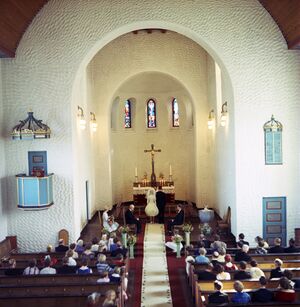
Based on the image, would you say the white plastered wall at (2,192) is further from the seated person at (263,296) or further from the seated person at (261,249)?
the seated person at (263,296)

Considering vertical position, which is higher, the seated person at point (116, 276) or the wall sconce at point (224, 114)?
the wall sconce at point (224, 114)

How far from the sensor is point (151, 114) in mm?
25562

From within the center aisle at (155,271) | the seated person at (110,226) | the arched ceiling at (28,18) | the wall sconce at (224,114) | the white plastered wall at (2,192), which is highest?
the arched ceiling at (28,18)

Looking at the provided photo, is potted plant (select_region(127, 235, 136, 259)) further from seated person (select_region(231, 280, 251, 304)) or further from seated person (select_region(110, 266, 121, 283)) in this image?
seated person (select_region(231, 280, 251, 304))

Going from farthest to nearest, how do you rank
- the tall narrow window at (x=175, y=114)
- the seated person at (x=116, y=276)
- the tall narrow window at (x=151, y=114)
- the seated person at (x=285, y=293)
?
the tall narrow window at (x=151, y=114)
the tall narrow window at (x=175, y=114)
the seated person at (x=116, y=276)
the seated person at (x=285, y=293)

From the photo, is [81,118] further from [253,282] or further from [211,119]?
[253,282]

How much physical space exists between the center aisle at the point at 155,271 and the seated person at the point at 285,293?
11.4 ft

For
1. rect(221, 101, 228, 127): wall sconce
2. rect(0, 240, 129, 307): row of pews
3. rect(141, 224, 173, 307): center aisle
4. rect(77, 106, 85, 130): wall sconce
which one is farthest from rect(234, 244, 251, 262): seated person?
rect(77, 106, 85, 130): wall sconce

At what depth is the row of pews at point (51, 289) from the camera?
28.6 ft

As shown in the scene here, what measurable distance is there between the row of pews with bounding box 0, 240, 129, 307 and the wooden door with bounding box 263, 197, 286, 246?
7.19m

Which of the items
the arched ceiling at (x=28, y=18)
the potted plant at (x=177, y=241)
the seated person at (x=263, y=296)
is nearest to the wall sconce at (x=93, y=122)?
the arched ceiling at (x=28, y=18)

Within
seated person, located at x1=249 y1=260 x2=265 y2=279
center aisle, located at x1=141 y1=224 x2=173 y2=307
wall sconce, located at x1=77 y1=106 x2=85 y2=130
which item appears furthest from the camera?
wall sconce, located at x1=77 y1=106 x2=85 y2=130

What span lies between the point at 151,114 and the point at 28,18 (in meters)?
12.0

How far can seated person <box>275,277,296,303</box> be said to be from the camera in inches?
317
